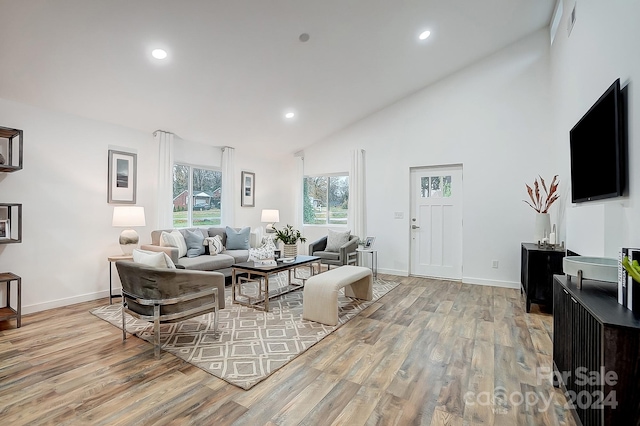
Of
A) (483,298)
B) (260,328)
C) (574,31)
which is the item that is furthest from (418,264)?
(574,31)

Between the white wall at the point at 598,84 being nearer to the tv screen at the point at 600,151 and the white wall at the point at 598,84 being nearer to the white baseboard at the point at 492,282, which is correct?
the tv screen at the point at 600,151

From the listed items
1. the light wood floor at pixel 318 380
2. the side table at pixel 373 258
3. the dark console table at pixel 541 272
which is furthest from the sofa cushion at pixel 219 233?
the dark console table at pixel 541 272

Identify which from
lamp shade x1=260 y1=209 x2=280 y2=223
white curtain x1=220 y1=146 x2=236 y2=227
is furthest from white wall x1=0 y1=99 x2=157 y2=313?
lamp shade x1=260 y1=209 x2=280 y2=223

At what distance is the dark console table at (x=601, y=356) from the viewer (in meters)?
1.27

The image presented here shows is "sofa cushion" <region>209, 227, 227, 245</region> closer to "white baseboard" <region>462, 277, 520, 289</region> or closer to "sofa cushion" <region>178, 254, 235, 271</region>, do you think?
"sofa cushion" <region>178, 254, 235, 271</region>

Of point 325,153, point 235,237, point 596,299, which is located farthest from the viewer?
point 325,153

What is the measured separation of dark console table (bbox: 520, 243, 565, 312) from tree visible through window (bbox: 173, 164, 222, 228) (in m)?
5.25

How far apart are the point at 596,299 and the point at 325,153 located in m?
5.74

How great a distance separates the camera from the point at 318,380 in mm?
2250

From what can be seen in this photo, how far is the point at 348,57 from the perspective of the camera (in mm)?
4281

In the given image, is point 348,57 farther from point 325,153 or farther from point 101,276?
point 101,276

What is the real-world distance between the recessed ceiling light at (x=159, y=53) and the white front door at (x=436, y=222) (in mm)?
4410

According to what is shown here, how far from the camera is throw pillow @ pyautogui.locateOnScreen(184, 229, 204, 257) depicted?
4863mm

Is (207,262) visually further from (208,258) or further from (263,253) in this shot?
(263,253)
